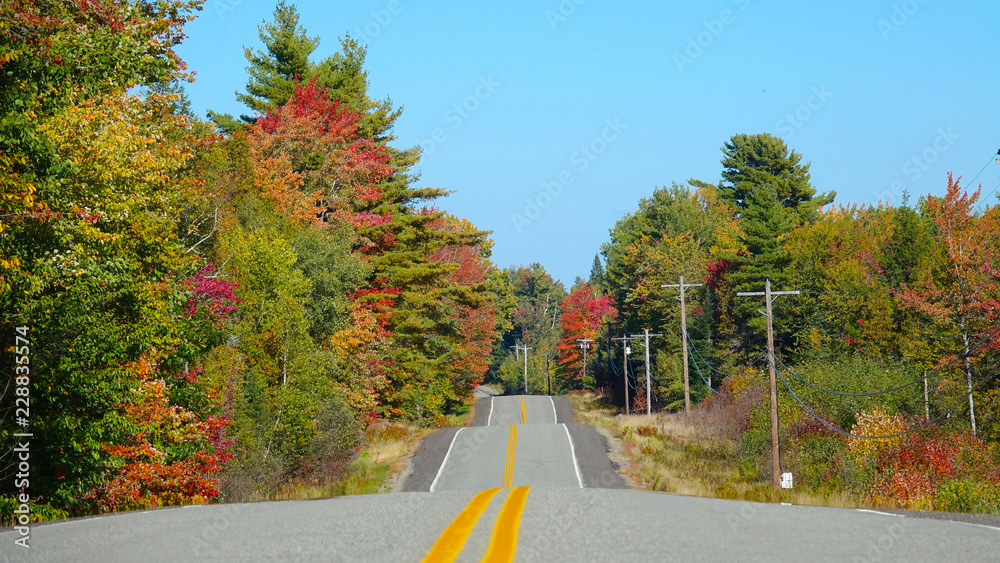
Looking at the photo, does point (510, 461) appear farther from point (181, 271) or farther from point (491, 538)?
point (491, 538)

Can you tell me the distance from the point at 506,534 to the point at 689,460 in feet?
122

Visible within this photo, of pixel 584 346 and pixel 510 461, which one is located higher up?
pixel 584 346

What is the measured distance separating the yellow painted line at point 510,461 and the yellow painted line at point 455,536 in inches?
851

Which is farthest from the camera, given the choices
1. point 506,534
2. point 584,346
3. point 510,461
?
point 584,346

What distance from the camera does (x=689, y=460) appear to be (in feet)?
134

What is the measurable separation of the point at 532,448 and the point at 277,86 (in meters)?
29.2

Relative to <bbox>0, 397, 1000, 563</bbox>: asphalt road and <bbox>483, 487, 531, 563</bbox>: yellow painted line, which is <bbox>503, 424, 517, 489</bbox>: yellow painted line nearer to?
<bbox>0, 397, 1000, 563</bbox>: asphalt road

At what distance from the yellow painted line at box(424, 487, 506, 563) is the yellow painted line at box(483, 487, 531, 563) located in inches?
7.2

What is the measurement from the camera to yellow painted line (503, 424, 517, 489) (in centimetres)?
3441

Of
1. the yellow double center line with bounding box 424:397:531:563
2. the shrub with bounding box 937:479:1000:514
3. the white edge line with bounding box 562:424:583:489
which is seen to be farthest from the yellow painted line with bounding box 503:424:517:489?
the yellow double center line with bounding box 424:397:531:563

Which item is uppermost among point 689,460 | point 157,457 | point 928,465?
point 157,457

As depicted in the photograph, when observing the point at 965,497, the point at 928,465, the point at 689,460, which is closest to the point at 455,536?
the point at 965,497

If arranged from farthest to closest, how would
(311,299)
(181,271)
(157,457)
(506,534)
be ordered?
(311,299) < (181,271) < (157,457) < (506,534)

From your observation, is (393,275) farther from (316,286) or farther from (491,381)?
(491,381)
